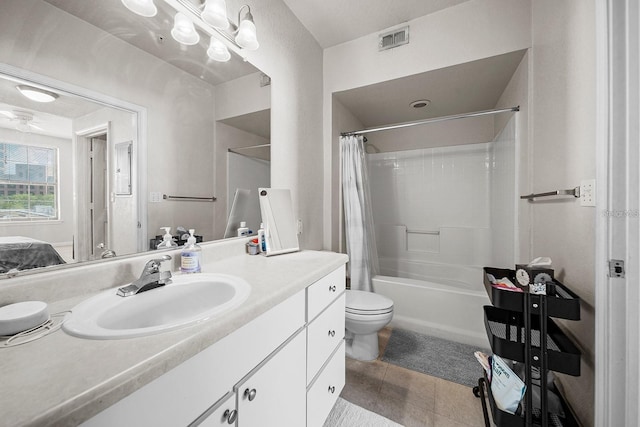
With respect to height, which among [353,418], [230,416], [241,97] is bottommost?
[353,418]

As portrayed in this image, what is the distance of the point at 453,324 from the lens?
1951 mm

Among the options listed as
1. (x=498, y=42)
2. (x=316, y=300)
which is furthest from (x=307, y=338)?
(x=498, y=42)

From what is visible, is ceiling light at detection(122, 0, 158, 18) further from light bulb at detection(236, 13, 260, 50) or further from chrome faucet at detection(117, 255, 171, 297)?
chrome faucet at detection(117, 255, 171, 297)

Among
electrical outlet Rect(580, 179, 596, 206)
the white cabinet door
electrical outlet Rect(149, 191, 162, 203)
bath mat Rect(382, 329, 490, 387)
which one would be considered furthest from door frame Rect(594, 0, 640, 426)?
electrical outlet Rect(149, 191, 162, 203)

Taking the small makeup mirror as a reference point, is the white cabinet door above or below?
below

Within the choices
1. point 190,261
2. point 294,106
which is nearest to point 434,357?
point 190,261

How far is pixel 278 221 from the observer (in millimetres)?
1507

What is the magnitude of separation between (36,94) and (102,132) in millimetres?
169

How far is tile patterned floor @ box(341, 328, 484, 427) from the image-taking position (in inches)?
50.6

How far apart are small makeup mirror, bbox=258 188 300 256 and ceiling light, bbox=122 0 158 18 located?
2.90ft

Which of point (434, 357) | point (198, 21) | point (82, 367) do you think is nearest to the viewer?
point (82, 367)

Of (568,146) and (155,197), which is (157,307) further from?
(568,146)

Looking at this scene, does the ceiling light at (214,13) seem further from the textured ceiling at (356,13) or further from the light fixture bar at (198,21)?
the textured ceiling at (356,13)

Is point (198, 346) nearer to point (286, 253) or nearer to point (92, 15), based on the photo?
point (286, 253)
